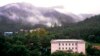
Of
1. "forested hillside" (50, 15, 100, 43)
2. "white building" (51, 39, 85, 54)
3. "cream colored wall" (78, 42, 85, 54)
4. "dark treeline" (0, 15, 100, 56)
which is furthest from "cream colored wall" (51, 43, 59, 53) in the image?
"forested hillside" (50, 15, 100, 43)

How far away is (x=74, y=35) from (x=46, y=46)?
10.9 feet

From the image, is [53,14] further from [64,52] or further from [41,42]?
[64,52]

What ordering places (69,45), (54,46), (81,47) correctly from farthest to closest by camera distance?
(69,45)
(54,46)
(81,47)

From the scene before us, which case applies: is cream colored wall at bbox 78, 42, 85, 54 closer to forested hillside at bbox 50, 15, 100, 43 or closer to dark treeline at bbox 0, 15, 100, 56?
dark treeline at bbox 0, 15, 100, 56

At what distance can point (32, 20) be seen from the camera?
80.3ft

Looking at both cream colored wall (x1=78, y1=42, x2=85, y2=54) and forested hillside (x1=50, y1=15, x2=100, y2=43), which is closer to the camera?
cream colored wall (x1=78, y1=42, x2=85, y2=54)

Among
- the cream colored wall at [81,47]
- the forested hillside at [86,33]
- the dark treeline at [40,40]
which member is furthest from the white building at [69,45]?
the forested hillside at [86,33]

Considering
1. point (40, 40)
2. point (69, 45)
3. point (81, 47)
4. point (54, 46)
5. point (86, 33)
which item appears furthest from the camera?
point (86, 33)

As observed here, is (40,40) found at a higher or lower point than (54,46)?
higher

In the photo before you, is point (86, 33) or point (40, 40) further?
point (86, 33)

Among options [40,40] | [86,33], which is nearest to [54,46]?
[40,40]

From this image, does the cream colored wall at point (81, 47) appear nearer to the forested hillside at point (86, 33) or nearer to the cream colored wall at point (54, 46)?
the cream colored wall at point (54, 46)

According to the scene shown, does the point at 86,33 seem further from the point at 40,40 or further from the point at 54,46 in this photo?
the point at 54,46

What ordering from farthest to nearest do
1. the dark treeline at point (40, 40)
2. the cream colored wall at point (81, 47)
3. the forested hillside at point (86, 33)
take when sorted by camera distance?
1. the forested hillside at point (86, 33)
2. the cream colored wall at point (81, 47)
3. the dark treeline at point (40, 40)
